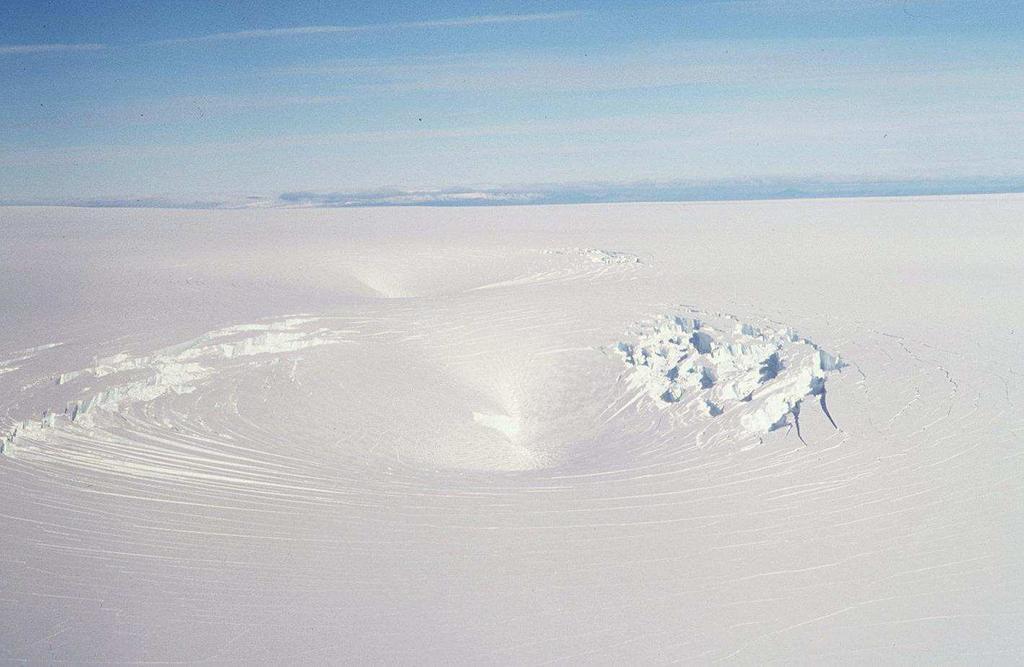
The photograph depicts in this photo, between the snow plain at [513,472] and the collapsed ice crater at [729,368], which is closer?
the snow plain at [513,472]

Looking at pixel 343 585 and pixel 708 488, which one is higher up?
pixel 708 488

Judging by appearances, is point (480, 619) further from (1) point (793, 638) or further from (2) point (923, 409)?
(2) point (923, 409)

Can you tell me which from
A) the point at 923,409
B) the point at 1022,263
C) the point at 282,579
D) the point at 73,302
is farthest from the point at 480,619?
the point at 1022,263

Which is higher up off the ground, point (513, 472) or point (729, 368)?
point (729, 368)

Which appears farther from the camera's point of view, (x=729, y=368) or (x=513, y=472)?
(x=729, y=368)
